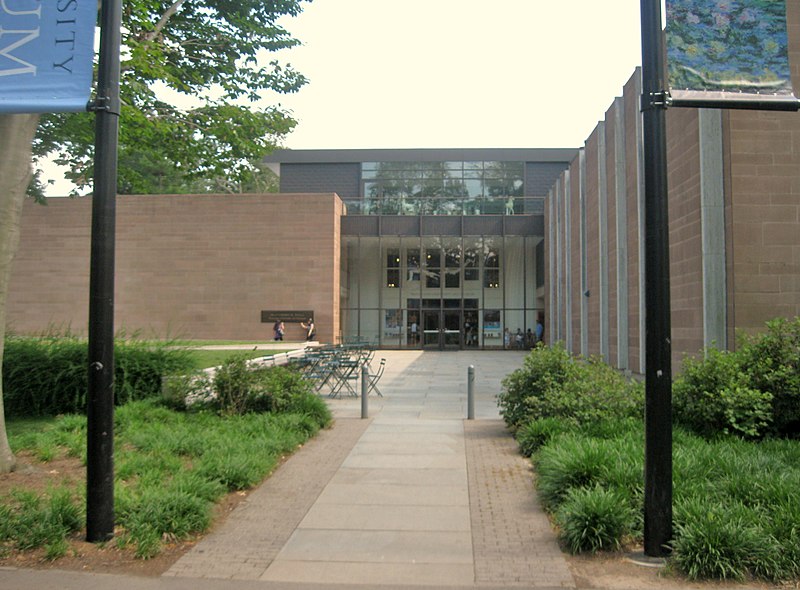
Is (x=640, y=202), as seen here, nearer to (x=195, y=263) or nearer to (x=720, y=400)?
(x=720, y=400)

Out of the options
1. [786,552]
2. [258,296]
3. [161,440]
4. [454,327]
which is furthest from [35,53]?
[454,327]

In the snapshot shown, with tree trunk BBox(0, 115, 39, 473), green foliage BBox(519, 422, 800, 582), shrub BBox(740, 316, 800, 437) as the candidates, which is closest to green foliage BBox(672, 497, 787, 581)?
green foliage BBox(519, 422, 800, 582)

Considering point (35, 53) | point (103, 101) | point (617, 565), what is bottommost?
point (617, 565)

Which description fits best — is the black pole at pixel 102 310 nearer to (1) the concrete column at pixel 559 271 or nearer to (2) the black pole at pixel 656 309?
(2) the black pole at pixel 656 309

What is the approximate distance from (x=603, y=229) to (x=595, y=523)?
18692mm

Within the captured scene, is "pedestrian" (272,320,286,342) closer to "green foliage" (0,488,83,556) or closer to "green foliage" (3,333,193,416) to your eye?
"green foliage" (3,333,193,416)

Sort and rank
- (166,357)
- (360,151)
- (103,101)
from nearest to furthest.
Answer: (103,101)
(166,357)
(360,151)

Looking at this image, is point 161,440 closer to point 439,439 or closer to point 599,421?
point 439,439

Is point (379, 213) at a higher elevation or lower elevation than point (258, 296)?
higher

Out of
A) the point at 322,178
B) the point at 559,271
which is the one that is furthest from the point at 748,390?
the point at 322,178

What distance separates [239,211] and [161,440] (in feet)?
93.3

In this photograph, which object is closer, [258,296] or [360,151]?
[258,296]

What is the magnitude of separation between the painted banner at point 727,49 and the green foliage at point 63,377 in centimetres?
914

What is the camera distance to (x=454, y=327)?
3972cm
